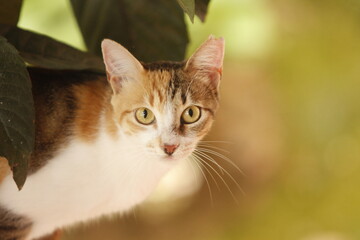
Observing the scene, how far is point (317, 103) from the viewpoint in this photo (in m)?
1.62

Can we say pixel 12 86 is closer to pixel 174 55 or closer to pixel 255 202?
pixel 174 55

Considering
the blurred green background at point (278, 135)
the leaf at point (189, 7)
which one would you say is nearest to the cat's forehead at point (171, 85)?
the leaf at point (189, 7)

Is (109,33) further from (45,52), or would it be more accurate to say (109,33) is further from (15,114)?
(15,114)

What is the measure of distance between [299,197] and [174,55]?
0.99m

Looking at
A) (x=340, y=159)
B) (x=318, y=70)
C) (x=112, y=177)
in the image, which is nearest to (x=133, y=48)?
(x=112, y=177)

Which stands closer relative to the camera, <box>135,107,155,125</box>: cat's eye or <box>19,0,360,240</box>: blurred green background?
<box>135,107,155,125</box>: cat's eye

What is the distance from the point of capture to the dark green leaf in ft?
2.26

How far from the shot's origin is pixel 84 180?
748 millimetres

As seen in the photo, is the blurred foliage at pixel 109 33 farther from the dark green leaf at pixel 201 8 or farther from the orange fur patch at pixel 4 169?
the orange fur patch at pixel 4 169

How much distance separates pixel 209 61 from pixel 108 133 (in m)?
0.18

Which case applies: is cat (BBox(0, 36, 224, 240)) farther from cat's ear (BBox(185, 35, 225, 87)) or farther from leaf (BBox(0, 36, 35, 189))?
leaf (BBox(0, 36, 35, 189))

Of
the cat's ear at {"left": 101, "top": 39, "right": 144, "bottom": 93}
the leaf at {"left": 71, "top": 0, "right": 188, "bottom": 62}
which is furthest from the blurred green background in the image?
the cat's ear at {"left": 101, "top": 39, "right": 144, "bottom": 93}

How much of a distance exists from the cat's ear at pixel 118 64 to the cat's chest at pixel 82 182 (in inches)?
3.7

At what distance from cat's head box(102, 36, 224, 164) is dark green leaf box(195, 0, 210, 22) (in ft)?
0.15
